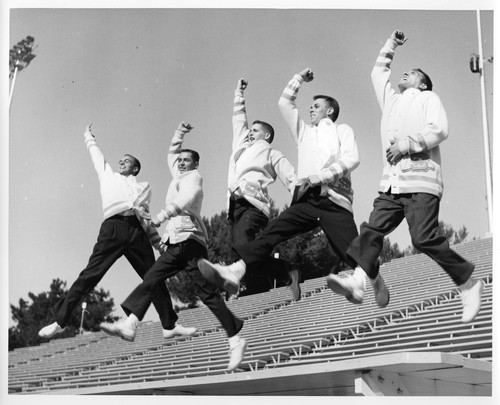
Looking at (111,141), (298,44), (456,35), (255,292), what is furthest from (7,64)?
(456,35)

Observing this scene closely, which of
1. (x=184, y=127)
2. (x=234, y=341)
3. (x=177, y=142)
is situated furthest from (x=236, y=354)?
(x=184, y=127)

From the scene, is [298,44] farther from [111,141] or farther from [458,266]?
[458,266]

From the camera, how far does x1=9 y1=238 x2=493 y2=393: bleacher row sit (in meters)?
8.29

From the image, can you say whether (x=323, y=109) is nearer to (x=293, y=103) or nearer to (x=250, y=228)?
(x=293, y=103)

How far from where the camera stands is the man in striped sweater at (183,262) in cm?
862

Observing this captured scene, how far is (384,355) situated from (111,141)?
11.2 ft

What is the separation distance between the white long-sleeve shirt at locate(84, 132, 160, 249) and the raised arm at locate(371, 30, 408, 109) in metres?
2.29

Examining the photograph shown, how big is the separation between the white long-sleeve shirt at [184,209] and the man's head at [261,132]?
0.59m

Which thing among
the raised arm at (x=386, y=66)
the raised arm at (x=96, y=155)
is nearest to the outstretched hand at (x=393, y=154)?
the raised arm at (x=386, y=66)

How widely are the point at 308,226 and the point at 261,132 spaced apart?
4.08ft

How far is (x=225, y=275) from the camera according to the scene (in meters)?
7.89

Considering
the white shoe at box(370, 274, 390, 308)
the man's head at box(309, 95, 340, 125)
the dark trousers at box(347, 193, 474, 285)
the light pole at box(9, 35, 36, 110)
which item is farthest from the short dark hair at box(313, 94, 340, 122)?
the light pole at box(9, 35, 36, 110)

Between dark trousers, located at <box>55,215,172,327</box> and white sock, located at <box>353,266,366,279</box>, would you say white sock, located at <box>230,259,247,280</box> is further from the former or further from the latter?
dark trousers, located at <box>55,215,172,327</box>

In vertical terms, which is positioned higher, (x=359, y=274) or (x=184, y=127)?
(x=184, y=127)
